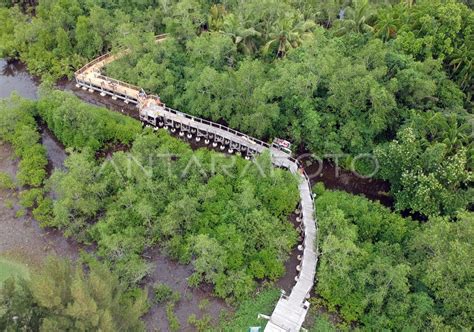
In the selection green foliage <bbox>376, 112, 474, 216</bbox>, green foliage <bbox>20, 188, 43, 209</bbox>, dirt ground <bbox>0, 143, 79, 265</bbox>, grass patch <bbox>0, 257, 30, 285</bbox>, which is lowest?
grass patch <bbox>0, 257, 30, 285</bbox>

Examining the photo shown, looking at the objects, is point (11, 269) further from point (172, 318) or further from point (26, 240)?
point (172, 318)

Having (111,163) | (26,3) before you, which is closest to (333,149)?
(111,163)

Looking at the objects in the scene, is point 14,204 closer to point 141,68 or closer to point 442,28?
point 141,68

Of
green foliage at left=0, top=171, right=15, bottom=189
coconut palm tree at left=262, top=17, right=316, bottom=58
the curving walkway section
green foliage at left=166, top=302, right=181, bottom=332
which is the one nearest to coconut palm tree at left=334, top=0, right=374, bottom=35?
coconut palm tree at left=262, top=17, right=316, bottom=58

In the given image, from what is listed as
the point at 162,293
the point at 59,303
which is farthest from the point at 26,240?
the point at 59,303

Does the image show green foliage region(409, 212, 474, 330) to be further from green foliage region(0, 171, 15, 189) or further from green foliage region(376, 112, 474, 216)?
green foliage region(0, 171, 15, 189)

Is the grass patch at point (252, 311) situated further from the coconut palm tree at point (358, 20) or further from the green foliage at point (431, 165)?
the coconut palm tree at point (358, 20)
